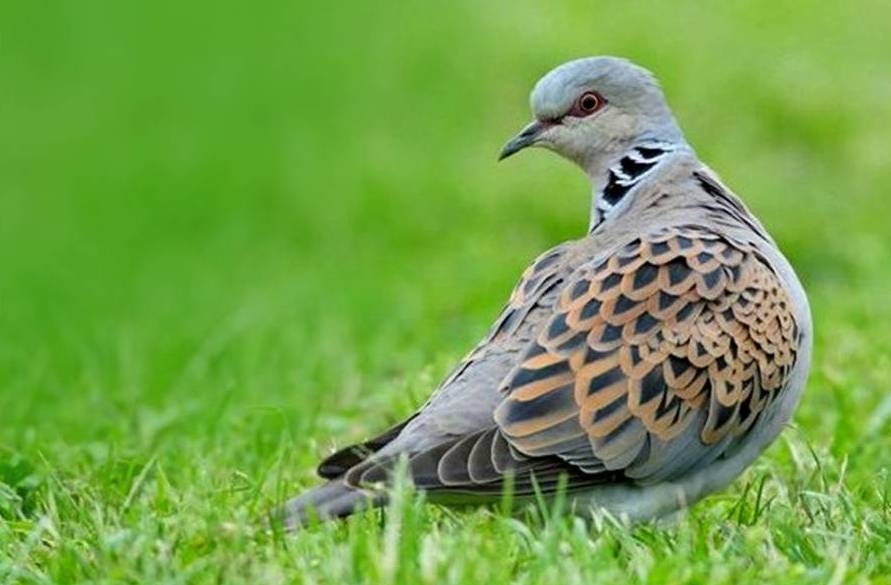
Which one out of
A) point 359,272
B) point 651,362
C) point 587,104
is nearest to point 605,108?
point 587,104

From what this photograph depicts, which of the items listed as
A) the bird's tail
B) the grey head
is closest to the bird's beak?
the grey head

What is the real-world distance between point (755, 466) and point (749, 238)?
3.10 ft

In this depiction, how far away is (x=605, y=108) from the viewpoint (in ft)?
22.0

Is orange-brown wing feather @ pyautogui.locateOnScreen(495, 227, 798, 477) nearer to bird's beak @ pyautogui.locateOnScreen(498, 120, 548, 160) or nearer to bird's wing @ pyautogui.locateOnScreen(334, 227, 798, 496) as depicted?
bird's wing @ pyautogui.locateOnScreen(334, 227, 798, 496)

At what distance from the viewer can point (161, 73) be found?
59.4ft

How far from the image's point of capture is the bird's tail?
5387 mm

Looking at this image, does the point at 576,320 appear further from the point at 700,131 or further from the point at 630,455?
Result: the point at 700,131

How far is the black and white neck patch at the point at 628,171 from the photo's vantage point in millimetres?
6621

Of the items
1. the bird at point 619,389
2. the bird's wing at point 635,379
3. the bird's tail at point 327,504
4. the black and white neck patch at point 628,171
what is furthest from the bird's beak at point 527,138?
the bird's tail at point 327,504

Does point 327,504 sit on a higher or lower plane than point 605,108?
lower

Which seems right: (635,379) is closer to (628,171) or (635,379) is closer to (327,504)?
(327,504)

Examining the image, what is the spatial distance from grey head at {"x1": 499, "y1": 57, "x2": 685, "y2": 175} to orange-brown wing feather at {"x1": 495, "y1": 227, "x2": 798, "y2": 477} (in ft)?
2.68

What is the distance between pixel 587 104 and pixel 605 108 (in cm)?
7

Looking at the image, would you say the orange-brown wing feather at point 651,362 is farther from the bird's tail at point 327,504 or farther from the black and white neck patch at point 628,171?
the black and white neck patch at point 628,171
